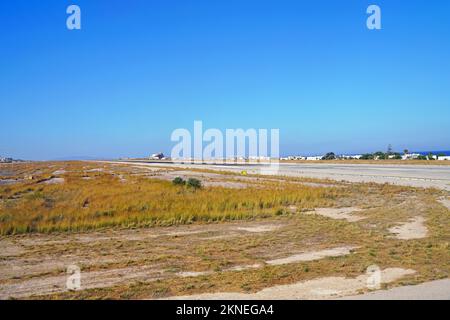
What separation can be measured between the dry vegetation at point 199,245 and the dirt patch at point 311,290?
0.24m

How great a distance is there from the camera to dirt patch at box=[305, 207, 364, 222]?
15216mm

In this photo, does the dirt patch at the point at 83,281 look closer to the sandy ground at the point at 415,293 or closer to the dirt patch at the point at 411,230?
the sandy ground at the point at 415,293

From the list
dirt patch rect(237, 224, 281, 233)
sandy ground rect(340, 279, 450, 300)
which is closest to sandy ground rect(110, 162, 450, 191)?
dirt patch rect(237, 224, 281, 233)

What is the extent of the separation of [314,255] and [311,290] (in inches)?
108

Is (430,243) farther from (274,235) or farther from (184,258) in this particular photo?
(184,258)

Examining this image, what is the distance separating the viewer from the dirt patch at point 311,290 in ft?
20.4

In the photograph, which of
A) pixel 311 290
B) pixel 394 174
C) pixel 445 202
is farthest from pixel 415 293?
pixel 394 174

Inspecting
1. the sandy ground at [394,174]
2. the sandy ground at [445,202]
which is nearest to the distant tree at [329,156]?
the sandy ground at [394,174]

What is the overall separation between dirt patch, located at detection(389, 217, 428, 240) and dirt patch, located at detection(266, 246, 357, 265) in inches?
87.4

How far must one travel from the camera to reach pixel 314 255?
920 centimetres

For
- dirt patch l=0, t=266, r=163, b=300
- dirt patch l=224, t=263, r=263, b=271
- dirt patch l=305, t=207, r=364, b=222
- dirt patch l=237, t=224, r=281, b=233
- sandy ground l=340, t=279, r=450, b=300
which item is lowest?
dirt patch l=237, t=224, r=281, b=233

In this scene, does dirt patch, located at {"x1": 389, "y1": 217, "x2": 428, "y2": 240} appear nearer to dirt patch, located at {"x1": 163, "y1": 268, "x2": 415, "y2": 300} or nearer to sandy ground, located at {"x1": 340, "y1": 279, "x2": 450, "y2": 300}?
dirt patch, located at {"x1": 163, "y1": 268, "x2": 415, "y2": 300}

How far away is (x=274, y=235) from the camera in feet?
39.1

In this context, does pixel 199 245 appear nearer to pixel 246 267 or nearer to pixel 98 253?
pixel 98 253
